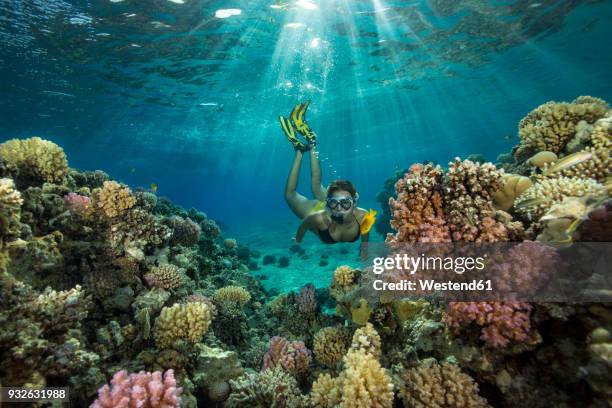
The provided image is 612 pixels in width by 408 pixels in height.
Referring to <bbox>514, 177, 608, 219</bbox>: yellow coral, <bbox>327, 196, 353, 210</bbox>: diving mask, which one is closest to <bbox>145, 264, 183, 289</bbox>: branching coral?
<bbox>327, 196, 353, 210</bbox>: diving mask

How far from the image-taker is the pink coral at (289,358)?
498cm

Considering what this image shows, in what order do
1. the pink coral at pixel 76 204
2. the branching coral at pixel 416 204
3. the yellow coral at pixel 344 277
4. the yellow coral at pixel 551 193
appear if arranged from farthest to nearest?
the yellow coral at pixel 344 277
the pink coral at pixel 76 204
the branching coral at pixel 416 204
the yellow coral at pixel 551 193

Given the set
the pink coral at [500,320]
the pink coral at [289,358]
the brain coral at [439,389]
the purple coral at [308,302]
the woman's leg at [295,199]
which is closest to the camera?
the pink coral at [500,320]

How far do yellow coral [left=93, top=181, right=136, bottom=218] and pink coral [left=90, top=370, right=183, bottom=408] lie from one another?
3482 mm

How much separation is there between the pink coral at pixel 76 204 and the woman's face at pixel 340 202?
4839mm

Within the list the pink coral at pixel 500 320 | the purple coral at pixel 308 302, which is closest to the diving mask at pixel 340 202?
the purple coral at pixel 308 302

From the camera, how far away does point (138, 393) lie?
3.10 m

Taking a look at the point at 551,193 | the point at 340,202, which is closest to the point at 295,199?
the point at 340,202

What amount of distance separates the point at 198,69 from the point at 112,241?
18175mm

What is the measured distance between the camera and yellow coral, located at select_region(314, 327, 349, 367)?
16.5 ft

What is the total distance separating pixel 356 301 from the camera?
504 cm

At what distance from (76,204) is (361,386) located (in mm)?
5862

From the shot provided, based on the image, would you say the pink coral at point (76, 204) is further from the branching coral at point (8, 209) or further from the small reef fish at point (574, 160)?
the small reef fish at point (574, 160)

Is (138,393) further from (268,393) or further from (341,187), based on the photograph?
(341,187)
